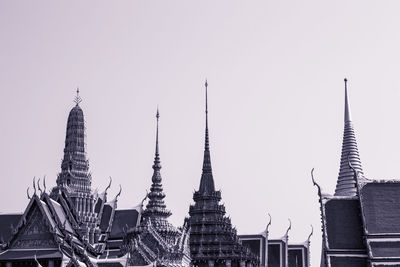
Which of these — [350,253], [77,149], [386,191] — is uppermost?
[77,149]

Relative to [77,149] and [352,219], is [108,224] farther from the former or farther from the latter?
[352,219]

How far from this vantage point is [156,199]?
61594 millimetres

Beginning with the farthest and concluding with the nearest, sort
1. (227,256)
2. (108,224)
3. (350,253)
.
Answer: (108,224), (227,256), (350,253)

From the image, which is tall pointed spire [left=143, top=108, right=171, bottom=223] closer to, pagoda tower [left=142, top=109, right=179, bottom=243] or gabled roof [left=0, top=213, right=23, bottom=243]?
pagoda tower [left=142, top=109, right=179, bottom=243]

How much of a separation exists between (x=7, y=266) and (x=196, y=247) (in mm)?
14004

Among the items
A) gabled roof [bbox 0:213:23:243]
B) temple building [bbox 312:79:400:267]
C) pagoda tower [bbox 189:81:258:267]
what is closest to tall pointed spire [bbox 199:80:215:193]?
pagoda tower [bbox 189:81:258:267]

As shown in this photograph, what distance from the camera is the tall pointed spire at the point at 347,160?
5703cm

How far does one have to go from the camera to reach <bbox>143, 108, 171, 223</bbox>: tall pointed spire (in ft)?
197

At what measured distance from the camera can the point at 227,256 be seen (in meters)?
57.1

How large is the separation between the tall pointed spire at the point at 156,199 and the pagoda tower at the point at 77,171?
4.08 metres

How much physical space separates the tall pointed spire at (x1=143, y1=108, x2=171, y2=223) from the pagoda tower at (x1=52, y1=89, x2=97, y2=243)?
408 cm

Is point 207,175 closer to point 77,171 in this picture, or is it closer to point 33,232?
point 77,171

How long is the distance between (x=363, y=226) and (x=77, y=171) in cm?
3034

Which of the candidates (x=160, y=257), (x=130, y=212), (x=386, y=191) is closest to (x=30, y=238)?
(x=160, y=257)
